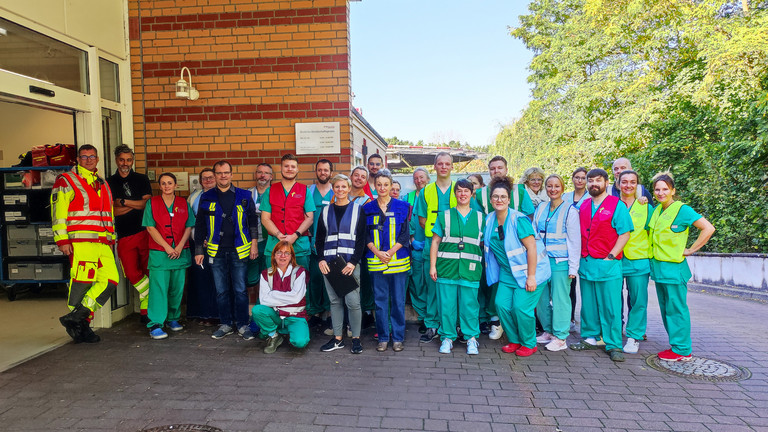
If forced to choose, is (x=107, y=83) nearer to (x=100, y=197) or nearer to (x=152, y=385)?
(x=100, y=197)

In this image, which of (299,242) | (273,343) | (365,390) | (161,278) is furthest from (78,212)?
(365,390)

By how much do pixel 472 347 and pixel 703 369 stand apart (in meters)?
2.20

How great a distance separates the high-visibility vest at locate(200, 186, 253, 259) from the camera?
5277 mm

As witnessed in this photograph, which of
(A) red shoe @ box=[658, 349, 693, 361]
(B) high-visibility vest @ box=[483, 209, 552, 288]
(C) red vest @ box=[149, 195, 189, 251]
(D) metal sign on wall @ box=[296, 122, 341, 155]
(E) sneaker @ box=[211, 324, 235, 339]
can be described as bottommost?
(A) red shoe @ box=[658, 349, 693, 361]

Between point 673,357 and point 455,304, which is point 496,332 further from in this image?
point 673,357

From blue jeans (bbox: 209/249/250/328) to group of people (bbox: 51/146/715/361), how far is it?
0.06ft

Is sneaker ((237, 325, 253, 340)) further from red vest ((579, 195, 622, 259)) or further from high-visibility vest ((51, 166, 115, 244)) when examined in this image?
red vest ((579, 195, 622, 259))

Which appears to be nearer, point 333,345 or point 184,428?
point 184,428

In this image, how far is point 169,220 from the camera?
551 centimetres

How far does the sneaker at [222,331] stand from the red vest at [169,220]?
1184 millimetres

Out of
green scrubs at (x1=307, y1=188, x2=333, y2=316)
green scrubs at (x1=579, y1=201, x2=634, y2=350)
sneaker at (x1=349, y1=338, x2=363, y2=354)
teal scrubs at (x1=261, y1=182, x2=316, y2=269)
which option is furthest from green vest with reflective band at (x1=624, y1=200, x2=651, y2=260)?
teal scrubs at (x1=261, y1=182, x2=316, y2=269)

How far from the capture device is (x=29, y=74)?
4.86 m

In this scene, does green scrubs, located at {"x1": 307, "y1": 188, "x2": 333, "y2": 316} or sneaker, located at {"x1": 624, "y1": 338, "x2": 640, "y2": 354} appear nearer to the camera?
sneaker, located at {"x1": 624, "y1": 338, "x2": 640, "y2": 354}

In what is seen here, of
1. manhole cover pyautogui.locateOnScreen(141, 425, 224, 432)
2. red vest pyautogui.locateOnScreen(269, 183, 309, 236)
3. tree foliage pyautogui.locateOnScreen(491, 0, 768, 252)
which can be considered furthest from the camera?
tree foliage pyautogui.locateOnScreen(491, 0, 768, 252)
